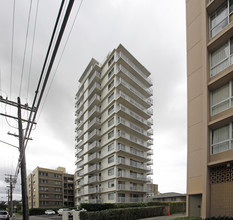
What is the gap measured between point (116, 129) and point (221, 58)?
27.6m

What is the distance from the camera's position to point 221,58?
13.3 metres

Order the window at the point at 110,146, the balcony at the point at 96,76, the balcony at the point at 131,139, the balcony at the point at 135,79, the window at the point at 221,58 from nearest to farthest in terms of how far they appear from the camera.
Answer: the window at the point at 221,58, the balcony at the point at 131,139, the window at the point at 110,146, the balcony at the point at 135,79, the balcony at the point at 96,76

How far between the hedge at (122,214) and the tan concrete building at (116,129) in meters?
8.77

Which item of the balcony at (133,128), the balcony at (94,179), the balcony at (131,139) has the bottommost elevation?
the balcony at (94,179)

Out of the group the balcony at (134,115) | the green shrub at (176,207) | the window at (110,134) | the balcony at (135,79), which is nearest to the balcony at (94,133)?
the window at (110,134)

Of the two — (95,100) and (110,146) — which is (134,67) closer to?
(95,100)

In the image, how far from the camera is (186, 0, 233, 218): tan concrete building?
39.1 ft

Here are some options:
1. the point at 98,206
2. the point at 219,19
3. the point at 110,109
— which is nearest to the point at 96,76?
the point at 110,109

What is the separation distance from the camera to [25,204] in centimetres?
1559

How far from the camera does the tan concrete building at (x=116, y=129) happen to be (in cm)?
3928

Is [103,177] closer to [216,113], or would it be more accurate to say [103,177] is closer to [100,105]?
[100,105]

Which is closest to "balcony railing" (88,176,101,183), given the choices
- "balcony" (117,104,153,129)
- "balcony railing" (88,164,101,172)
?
"balcony railing" (88,164,101,172)

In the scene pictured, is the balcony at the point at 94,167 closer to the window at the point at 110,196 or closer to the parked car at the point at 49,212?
the window at the point at 110,196

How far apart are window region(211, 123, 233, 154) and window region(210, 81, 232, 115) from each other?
1.10 meters
